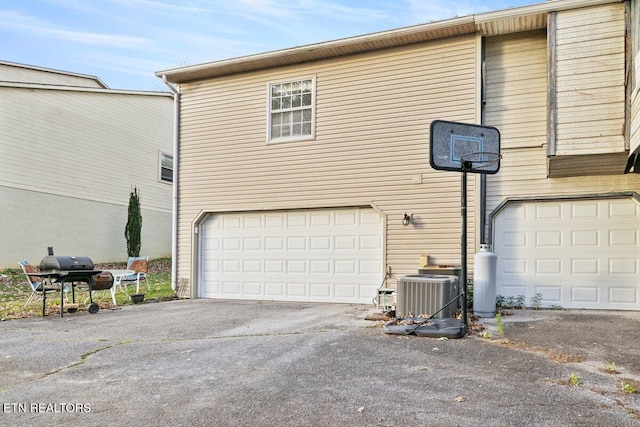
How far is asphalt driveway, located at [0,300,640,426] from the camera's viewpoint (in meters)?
3.33

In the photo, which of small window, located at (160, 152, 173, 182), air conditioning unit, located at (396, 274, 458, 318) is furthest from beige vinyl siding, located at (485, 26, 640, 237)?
small window, located at (160, 152, 173, 182)

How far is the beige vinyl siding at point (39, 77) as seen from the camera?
51.4 feet

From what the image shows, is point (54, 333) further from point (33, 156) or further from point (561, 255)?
point (33, 156)

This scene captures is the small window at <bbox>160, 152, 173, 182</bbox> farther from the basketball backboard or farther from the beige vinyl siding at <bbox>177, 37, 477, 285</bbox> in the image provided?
the basketball backboard

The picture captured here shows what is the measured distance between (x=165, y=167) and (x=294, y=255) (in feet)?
35.0

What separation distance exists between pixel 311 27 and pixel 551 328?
9.34 metres

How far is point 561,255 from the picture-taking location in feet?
26.1

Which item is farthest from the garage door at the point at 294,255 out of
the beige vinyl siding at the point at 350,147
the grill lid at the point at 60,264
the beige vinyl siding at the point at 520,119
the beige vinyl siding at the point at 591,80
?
the beige vinyl siding at the point at 591,80

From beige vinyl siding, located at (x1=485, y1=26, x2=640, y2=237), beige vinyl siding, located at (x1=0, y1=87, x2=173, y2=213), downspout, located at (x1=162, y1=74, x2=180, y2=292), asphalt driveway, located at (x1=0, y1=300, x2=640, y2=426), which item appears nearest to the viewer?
asphalt driveway, located at (x1=0, y1=300, x2=640, y2=426)

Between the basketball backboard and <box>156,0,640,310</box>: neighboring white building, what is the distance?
148 cm

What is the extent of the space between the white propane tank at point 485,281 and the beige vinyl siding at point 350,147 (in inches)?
48.6

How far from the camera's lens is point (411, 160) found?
893 centimetres

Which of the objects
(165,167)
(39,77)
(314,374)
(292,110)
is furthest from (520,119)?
(39,77)

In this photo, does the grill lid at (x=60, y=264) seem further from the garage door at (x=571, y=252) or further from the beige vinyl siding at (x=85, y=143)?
the garage door at (x=571, y=252)
